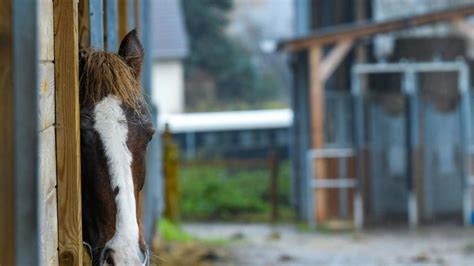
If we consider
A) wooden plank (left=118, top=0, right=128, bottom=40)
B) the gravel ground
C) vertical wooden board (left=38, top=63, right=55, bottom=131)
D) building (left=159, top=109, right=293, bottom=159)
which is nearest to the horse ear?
vertical wooden board (left=38, top=63, right=55, bottom=131)

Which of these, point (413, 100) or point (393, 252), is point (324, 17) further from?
point (393, 252)

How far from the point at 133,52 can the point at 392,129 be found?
38.2 ft

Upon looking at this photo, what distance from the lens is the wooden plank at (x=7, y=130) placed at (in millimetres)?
2184

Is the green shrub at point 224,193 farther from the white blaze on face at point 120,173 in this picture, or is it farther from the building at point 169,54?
the white blaze on face at point 120,173

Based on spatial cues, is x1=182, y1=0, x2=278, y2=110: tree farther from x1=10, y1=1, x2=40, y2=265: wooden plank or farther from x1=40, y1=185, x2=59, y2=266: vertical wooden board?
x1=10, y1=1, x2=40, y2=265: wooden plank

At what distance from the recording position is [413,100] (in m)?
15.3

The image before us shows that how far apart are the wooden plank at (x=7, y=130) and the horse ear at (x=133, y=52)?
6.79 ft

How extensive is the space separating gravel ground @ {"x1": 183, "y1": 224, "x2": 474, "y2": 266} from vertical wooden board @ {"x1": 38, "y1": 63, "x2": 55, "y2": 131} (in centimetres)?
810

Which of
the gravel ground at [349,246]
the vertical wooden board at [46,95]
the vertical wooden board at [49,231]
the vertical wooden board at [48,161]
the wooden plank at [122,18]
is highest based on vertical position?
the wooden plank at [122,18]

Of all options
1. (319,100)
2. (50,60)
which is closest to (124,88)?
(50,60)

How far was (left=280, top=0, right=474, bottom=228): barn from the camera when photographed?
49.7ft

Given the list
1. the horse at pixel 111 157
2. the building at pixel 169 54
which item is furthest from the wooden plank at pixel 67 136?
the building at pixel 169 54

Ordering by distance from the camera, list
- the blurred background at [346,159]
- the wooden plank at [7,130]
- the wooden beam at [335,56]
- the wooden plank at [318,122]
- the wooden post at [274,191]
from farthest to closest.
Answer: the wooden post at [274,191]
the wooden plank at [318,122]
the wooden beam at [335,56]
the blurred background at [346,159]
the wooden plank at [7,130]

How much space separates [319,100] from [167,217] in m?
3.31
